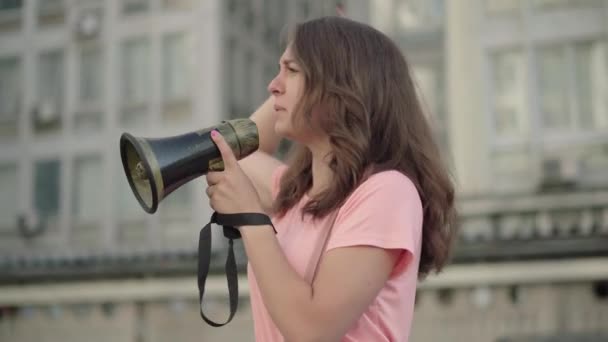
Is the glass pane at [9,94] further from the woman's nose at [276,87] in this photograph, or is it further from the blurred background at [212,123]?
the woman's nose at [276,87]

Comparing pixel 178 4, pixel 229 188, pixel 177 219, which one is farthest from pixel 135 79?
pixel 229 188

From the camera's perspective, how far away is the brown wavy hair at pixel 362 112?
189 cm

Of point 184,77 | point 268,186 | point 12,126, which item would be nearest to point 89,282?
point 184,77

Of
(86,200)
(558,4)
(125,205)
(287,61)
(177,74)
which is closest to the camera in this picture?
(287,61)

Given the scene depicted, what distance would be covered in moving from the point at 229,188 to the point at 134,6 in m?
19.6

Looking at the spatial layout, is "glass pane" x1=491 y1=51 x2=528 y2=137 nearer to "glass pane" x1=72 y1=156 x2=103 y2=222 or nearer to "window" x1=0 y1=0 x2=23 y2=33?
"glass pane" x1=72 y1=156 x2=103 y2=222

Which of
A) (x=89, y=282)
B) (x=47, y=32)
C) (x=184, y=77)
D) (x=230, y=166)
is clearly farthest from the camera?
(x=47, y=32)

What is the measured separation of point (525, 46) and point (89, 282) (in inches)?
313

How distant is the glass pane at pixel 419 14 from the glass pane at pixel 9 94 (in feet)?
27.2

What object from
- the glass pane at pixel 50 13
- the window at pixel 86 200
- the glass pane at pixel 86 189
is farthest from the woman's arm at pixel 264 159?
the glass pane at pixel 50 13

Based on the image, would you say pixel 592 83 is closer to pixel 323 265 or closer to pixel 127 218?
pixel 127 218

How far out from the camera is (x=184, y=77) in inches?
795

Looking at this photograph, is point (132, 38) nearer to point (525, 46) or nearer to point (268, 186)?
point (525, 46)

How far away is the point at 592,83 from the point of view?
16469 millimetres
